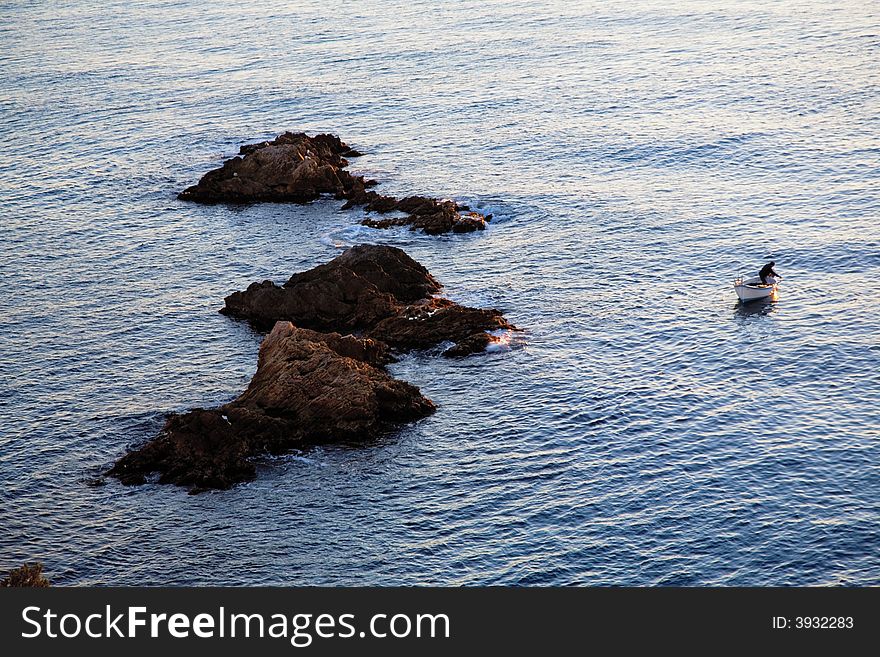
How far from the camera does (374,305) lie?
82.5 meters

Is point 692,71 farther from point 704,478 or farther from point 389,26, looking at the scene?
point 704,478

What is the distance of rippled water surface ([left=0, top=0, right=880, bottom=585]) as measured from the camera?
55.8 meters

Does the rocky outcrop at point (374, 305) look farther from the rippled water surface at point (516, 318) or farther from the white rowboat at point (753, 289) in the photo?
the white rowboat at point (753, 289)

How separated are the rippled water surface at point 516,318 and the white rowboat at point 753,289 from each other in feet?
5.56

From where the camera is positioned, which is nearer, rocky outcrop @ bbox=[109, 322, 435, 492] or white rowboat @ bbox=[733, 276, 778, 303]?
rocky outcrop @ bbox=[109, 322, 435, 492]

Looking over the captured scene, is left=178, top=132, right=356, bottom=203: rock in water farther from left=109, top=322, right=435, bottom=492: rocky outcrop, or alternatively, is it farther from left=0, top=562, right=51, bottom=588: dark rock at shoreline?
left=0, top=562, right=51, bottom=588: dark rock at shoreline

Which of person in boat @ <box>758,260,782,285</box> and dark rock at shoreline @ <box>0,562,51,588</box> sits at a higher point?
person in boat @ <box>758,260,782,285</box>

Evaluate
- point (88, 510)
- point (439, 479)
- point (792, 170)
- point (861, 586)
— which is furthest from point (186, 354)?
point (792, 170)

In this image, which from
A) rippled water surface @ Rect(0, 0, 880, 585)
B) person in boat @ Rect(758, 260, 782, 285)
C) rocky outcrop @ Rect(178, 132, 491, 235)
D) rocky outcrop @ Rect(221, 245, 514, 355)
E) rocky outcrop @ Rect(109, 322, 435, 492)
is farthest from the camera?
rocky outcrop @ Rect(178, 132, 491, 235)

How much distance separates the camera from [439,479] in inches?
2424

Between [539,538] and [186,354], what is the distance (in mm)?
34844

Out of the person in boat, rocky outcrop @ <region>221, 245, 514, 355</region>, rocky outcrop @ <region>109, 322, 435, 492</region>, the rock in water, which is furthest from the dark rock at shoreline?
the rock in water

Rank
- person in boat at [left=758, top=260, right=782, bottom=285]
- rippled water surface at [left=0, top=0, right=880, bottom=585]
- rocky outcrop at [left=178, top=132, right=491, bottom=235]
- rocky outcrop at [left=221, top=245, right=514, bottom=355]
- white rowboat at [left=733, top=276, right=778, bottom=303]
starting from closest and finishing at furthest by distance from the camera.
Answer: rippled water surface at [left=0, top=0, right=880, bottom=585] → rocky outcrop at [left=221, top=245, right=514, bottom=355] → white rowboat at [left=733, top=276, right=778, bottom=303] → person in boat at [left=758, top=260, right=782, bottom=285] → rocky outcrop at [left=178, top=132, right=491, bottom=235]

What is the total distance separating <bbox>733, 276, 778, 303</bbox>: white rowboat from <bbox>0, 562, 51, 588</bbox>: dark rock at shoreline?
52905 mm
